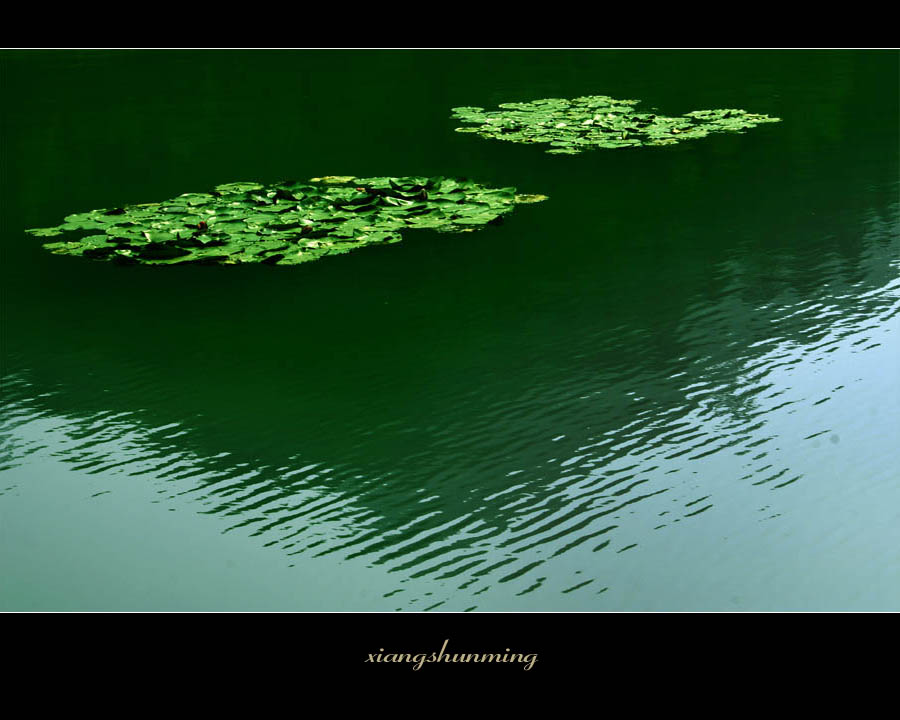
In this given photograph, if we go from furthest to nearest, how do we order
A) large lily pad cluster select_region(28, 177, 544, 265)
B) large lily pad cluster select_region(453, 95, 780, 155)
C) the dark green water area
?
large lily pad cluster select_region(453, 95, 780, 155)
large lily pad cluster select_region(28, 177, 544, 265)
the dark green water area

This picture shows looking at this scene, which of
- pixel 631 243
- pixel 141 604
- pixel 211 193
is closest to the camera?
pixel 141 604

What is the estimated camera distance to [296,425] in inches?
170

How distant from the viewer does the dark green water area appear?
11.3ft

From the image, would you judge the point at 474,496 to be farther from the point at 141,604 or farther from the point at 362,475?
the point at 141,604

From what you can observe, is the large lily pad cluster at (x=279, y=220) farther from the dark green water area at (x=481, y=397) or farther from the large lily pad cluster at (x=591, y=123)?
the large lily pad cluster at (x=591, y=123)

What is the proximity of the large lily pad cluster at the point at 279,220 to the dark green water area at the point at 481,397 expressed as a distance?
0.08 metres

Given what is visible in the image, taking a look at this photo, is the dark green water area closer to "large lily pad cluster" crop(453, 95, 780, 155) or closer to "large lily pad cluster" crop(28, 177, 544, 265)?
"large lily pad cluster" crop(28, 177, 544, 265)

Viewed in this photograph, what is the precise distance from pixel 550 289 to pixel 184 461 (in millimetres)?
2311

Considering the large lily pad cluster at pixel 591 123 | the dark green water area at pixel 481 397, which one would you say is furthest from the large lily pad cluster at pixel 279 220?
the large lily pad cluster at pixel 591 123

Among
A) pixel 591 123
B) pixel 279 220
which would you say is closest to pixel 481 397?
pixel 279 220

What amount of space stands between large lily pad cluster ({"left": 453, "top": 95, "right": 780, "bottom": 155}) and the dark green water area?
0.42m

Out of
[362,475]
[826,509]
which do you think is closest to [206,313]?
[362,475]

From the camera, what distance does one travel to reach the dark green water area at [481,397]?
344 cm

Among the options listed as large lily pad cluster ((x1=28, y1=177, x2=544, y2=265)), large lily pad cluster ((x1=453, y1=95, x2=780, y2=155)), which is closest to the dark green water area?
large lily pad cluster ((x1=28, y1=177, x2=544, y2=265))
